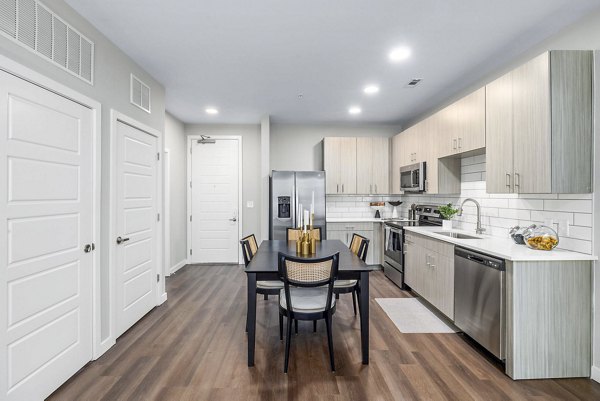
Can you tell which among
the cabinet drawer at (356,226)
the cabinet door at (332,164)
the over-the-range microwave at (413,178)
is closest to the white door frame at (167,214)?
the cabinet door at (332,164)

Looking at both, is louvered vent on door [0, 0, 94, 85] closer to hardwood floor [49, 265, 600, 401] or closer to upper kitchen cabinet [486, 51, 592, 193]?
hardwood floor [49, 265, 600, 401]

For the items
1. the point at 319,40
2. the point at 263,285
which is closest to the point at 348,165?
the point at 319,40

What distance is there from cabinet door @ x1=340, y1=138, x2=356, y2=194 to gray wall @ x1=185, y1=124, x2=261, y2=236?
157 cm

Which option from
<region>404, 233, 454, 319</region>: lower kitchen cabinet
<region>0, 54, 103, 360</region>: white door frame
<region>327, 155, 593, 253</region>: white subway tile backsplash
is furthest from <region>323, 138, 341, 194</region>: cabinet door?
<region>0, 54, 103, 360</region>: white door frame

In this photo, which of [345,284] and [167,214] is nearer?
[345,284]

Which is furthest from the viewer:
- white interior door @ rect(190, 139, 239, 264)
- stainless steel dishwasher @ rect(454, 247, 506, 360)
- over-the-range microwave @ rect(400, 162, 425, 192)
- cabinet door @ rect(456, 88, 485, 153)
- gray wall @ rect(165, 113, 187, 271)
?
white interior door @ rect(190, 139, 239, 264)

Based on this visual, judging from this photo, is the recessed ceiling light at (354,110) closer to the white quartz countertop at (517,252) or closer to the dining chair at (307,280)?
the white quartz countertop at (517,252)

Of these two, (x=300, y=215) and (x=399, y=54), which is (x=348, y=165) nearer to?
(x=399, y=54)

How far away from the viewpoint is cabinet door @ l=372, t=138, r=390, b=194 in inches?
213

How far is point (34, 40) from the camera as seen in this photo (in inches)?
73.6

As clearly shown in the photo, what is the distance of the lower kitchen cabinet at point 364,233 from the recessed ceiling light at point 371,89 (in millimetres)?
2171

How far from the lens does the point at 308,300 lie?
2418mm

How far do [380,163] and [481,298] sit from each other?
3307mm

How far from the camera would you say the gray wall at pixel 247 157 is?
18.4 feet
